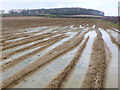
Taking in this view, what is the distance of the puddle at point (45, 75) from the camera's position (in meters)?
6.14

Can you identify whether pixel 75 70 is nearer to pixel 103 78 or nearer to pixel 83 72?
pixel 83 72

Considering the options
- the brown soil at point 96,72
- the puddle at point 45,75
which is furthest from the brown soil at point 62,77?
the brown soil at point 96,72

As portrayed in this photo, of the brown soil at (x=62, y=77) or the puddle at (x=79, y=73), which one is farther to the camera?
the puddle at (x=79, y=73)

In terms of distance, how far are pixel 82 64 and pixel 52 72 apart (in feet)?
6.24

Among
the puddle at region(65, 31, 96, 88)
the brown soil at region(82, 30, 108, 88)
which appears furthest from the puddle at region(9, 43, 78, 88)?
the brown soil at region(82, 30, 108, 88)

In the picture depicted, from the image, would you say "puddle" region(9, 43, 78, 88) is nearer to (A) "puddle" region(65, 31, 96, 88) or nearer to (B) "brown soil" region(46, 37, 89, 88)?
(B) "brown soil" region(46, 37, 89, 88)

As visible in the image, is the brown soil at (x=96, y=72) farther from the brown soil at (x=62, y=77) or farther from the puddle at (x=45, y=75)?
the puddle at (x=45, y=75)

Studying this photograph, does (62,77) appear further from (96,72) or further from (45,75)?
(96,72)

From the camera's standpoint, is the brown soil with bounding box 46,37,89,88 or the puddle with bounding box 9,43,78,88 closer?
the brown soil with bounding box 46,37,89,88

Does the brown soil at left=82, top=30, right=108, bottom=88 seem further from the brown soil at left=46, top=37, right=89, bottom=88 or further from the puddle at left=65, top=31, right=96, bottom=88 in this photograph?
the brown soil at left=46, top=37, right=89, bottom=88

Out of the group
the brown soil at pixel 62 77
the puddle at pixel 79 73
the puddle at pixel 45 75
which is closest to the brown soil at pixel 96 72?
the puddle at pixel 79 73

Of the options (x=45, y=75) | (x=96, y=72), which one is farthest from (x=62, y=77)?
(x=96, y=72)

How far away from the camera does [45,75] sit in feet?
22.9

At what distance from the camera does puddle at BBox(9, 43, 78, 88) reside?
6.14 metres
